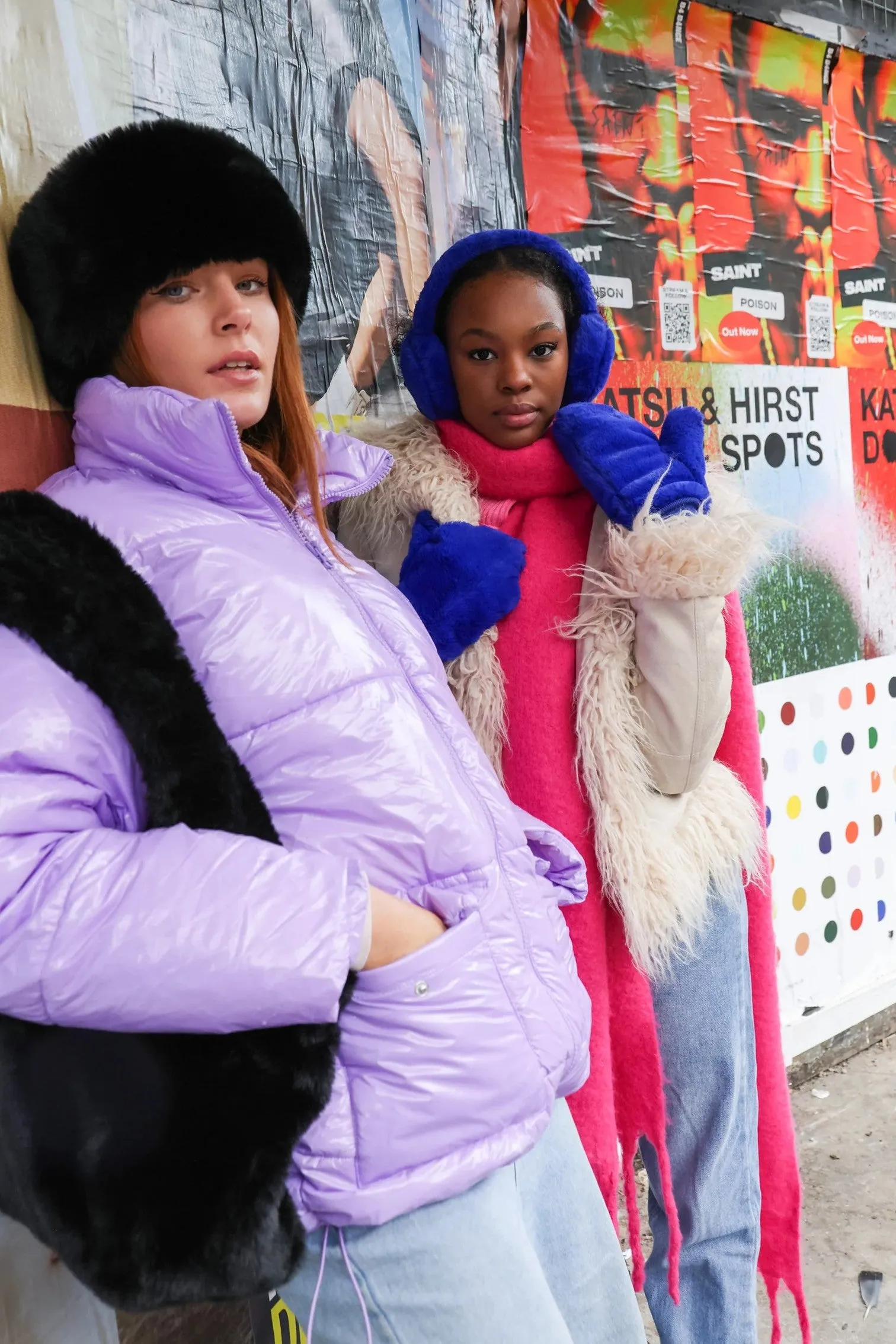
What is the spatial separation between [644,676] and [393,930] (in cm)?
70

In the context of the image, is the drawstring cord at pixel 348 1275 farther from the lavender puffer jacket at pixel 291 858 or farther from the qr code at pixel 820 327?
the qr code at pixel 820 327

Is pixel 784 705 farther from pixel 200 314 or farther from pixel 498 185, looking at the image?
pixel 200 314

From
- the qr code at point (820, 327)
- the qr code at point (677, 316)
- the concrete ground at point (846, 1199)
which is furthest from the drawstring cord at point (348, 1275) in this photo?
the qr code at point (820, 327)

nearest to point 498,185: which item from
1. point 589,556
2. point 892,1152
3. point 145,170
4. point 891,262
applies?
point 589,556

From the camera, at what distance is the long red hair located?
126 cm

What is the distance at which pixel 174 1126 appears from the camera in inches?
36.9

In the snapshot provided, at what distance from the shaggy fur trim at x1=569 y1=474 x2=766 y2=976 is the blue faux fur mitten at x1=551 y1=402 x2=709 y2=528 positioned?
0.11 feet

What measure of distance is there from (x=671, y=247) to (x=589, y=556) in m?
1.28

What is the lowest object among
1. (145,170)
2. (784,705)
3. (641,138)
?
(784,705)

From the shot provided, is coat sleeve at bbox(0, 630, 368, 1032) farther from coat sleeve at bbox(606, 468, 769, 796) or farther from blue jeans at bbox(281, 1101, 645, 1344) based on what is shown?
coat sleeve at bbox(606, 468, 769, 796)

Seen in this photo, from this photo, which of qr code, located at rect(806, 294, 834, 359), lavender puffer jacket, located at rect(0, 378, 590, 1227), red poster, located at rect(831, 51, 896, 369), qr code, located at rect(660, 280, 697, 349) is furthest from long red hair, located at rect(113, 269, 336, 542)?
red poster, located at rect(831, 51, 896, 369)

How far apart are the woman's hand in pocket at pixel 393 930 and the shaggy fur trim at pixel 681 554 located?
661mm

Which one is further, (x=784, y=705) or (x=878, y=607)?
(x=878, y=607)

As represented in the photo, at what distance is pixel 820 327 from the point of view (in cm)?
291
